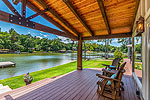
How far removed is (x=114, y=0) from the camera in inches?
92.0

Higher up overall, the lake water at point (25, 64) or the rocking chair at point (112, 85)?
the rocking chair at point (112, 85)

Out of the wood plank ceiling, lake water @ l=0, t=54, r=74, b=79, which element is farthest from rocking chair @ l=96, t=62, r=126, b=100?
lake water @ l=0, t=54, r=74, b=79

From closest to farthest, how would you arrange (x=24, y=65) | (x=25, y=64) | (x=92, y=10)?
1. (x=92, y=10)
2. (x=24, y=65)
3. (x=25, y=64)

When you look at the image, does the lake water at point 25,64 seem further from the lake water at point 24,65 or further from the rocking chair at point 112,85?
the rocking chair at point 112,85

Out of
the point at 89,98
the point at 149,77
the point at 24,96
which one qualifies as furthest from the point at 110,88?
→ the point at 24,96

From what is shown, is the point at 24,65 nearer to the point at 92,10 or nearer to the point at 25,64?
the point at 25,64

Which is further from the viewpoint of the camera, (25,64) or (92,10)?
(25,64)

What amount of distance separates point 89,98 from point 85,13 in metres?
2.97

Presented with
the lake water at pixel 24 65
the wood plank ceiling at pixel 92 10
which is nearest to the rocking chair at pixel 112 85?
the wood plank ceiling at pixel 92 10

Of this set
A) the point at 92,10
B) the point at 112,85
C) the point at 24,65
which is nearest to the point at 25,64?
the point at 24,65

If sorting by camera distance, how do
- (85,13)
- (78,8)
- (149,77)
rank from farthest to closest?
(85,13) < (78,8) < (149,77)

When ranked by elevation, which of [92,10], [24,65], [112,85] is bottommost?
[24,65]

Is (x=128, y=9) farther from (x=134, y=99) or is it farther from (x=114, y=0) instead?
(x=134, y=99)

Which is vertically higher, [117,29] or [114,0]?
[114,0]
